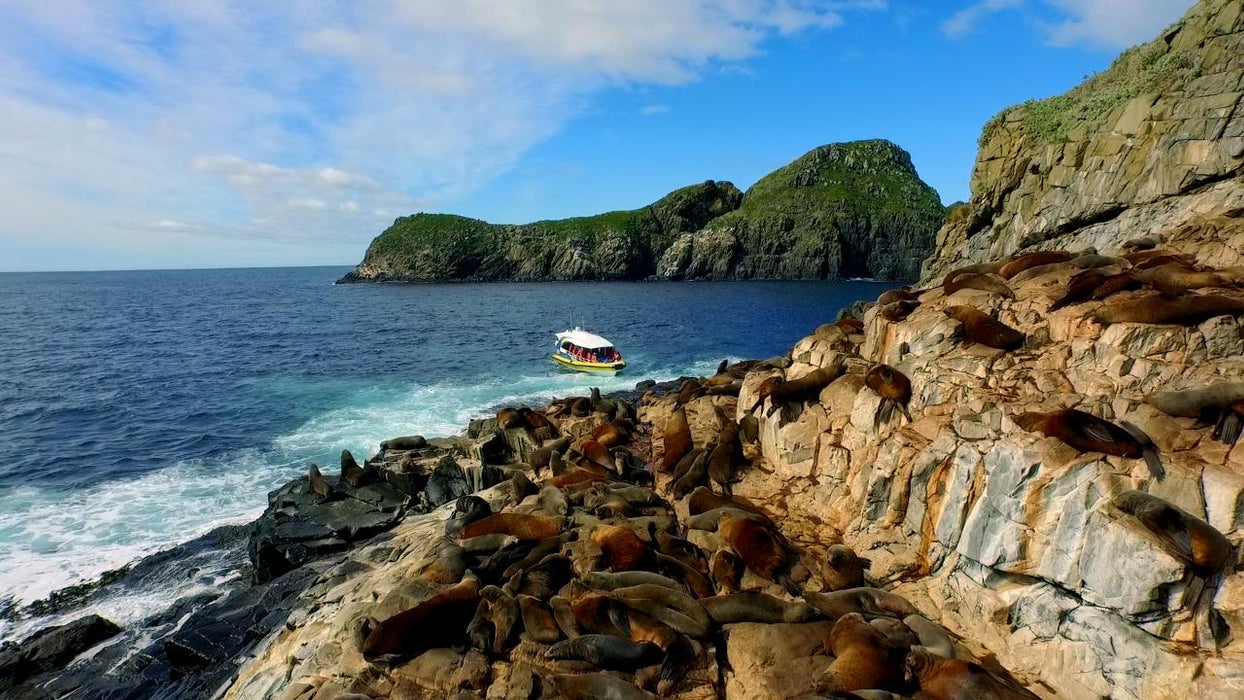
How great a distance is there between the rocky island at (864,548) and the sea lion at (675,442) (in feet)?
0.32

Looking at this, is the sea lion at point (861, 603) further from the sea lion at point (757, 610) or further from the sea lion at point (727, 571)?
the sea lion at point (727, 571)

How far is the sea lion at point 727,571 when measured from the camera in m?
11.6

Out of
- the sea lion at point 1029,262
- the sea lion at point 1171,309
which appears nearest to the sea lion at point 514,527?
the sea lion at point 1171,309

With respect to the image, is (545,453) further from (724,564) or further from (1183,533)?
(1183,533)

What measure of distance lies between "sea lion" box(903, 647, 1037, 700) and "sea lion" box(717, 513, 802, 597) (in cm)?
269

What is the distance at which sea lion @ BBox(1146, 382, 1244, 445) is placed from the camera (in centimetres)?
832

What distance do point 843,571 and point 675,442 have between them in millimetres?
7742

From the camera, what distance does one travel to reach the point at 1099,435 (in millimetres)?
9031

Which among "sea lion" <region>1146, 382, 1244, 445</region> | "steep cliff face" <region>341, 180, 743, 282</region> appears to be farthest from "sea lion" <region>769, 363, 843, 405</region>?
"steep cliff face" <region>341, 180, 743, 282</region>

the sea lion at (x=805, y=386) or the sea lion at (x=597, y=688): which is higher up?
the sea lion at (x=805, y=386)

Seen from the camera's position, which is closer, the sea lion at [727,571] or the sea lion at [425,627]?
the sea lion at [425,627]

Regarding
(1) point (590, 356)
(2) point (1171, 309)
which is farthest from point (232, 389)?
(2) point (1171, 309)

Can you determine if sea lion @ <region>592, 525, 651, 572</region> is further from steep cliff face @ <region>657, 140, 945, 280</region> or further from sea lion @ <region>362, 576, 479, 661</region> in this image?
steep cliff face @ <region>657, 140, 945, 280</region>

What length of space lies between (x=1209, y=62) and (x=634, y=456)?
3060 cm
